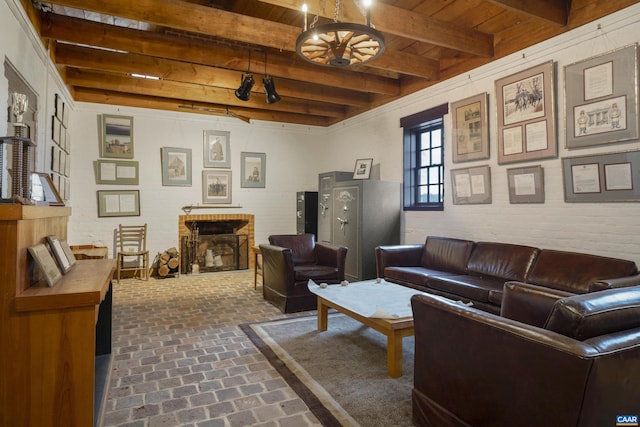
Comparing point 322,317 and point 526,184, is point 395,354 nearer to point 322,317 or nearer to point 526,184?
point 322,317

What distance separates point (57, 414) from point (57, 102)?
439cm

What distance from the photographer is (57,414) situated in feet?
5.20

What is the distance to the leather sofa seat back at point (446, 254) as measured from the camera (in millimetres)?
4332

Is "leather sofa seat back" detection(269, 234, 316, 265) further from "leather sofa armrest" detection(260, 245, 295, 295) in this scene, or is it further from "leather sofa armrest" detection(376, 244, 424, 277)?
"leather sofa armrest" detection(376, 244, 424, 277)

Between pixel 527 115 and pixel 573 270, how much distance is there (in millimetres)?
1714

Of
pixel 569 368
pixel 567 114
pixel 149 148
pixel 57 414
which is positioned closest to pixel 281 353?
pixel 57 414

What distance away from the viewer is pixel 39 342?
1.56m

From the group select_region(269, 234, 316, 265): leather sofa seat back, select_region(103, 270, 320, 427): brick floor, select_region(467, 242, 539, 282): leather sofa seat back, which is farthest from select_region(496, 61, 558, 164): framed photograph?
select_region(103, 270, 320, 427): brick floor

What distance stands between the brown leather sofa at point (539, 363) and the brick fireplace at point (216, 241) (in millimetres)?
5657

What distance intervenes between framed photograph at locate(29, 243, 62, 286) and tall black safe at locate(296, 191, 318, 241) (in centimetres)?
557

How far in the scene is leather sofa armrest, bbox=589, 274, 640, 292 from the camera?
2.45m

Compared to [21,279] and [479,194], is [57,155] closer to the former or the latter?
[21,279]

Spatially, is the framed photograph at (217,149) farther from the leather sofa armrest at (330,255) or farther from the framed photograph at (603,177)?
the framed photograph at (603,177)

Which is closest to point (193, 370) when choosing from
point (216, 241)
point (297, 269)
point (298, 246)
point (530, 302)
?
point (297, 269)
